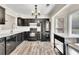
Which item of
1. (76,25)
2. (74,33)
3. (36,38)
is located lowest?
(36,38)

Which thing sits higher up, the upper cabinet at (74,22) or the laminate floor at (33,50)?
the upper cabinet at (74,22)

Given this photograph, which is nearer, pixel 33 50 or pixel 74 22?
pixel 74 22

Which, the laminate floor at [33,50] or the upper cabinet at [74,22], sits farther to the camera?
the upper cabinet at [74,22]

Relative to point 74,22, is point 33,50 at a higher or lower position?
lower

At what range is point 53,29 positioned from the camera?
8.00m

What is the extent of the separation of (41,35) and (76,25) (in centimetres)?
398

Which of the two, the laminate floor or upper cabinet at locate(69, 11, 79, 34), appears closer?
the laminate floor

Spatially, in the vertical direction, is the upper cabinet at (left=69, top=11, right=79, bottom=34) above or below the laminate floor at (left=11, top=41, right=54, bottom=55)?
above
